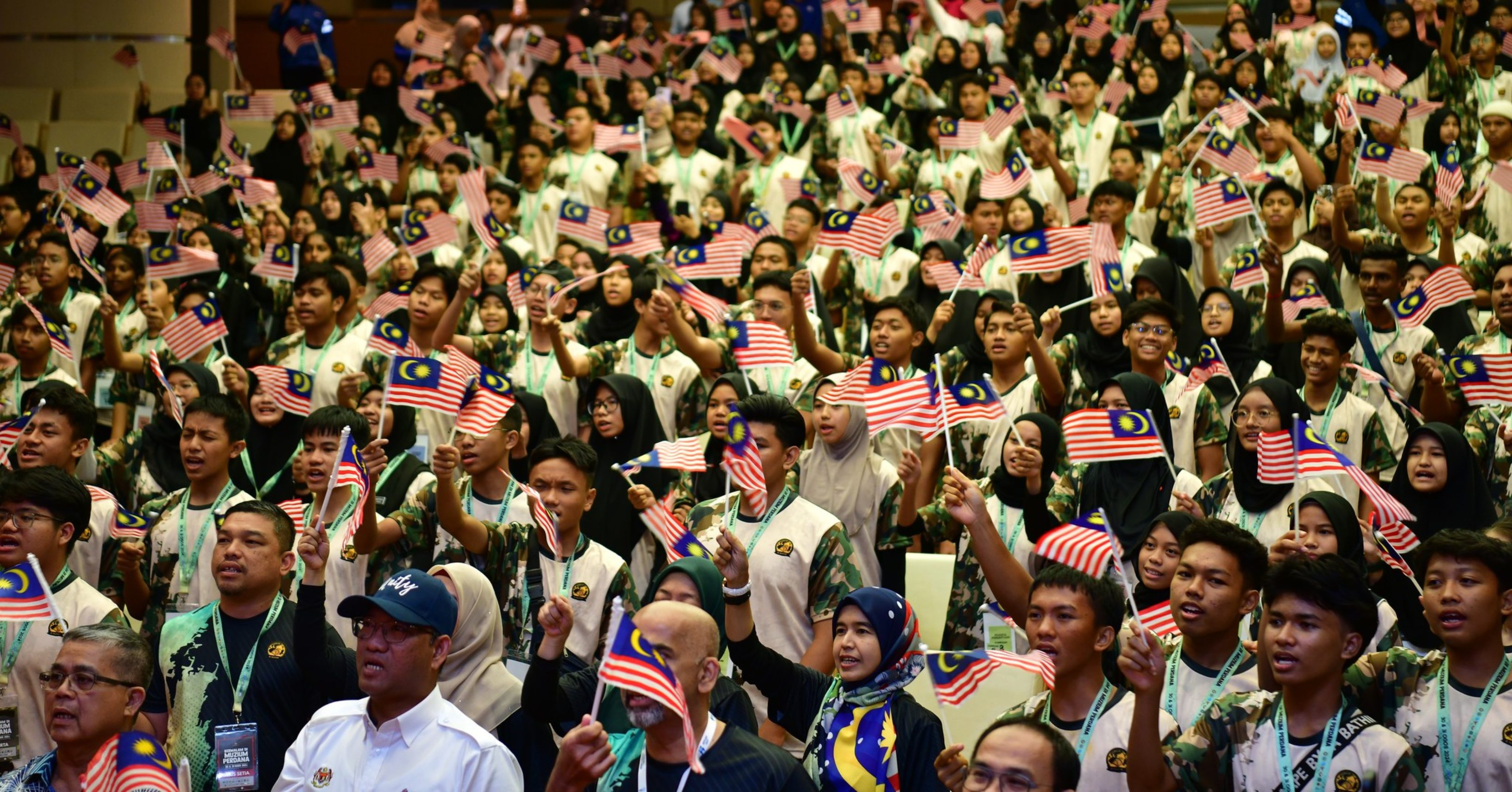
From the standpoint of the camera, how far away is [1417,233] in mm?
10336

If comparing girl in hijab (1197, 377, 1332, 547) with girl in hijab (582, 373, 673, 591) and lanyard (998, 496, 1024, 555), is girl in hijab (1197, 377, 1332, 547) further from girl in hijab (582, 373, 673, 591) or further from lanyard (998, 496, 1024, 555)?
girl in hijab (582, 373, 673, 591)

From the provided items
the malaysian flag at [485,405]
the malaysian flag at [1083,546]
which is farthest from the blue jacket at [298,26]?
the malaysian flag at [1083,546]

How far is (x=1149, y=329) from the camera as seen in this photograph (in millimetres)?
8180

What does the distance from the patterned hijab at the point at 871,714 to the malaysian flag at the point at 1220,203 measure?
6.19 m

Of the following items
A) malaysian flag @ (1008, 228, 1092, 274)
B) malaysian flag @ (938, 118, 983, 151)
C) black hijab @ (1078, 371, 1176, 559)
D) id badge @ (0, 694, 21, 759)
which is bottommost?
malaysian flag @ (938, 118, 983, 151)

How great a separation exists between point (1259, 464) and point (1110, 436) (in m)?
0.61

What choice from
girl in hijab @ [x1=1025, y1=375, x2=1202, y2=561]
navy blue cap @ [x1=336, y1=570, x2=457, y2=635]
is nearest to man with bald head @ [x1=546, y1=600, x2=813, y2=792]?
navy blue cap @ [x1=336, y1=570, x2=457, y2=635]

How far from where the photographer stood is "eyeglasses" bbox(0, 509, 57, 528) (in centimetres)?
571

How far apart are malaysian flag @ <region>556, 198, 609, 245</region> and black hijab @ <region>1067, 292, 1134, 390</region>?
376 centimetres

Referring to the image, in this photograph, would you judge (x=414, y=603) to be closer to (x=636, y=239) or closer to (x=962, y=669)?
(x=962, y=669)

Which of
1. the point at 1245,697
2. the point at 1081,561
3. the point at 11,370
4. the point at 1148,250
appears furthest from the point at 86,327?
the point at 1245,697

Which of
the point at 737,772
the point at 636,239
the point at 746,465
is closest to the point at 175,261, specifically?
the point at 636,239

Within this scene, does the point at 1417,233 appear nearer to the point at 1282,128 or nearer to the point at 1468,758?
the point at 1282,128

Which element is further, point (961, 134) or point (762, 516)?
point (961, 134)
